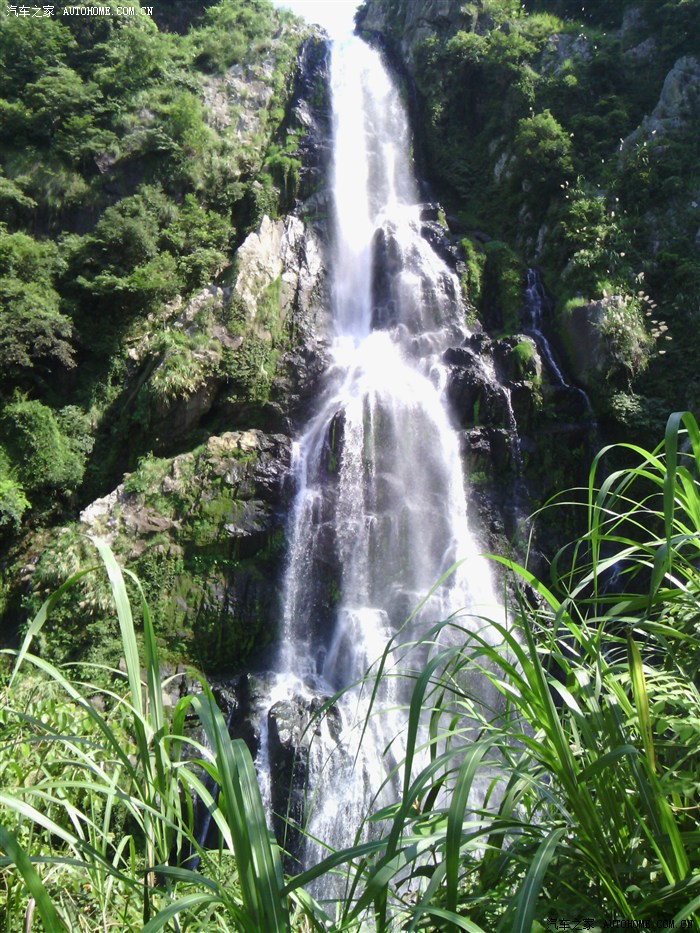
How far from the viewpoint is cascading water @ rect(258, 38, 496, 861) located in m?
7.04

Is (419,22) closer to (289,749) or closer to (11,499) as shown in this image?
(11,499)

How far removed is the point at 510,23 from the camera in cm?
1551

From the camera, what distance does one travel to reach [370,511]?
934cm

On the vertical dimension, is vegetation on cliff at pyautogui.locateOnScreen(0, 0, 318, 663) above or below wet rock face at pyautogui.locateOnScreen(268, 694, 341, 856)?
above

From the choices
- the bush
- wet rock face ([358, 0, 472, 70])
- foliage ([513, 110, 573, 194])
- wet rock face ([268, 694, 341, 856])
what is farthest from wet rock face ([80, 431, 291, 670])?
wet rock face ([358, 0, 472, 70])

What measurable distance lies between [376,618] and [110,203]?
10.5 meters

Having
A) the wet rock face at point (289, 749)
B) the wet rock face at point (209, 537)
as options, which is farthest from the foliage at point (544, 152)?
the wet rock face at point (289, 749)

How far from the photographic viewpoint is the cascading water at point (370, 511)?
7035mm

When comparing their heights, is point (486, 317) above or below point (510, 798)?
above

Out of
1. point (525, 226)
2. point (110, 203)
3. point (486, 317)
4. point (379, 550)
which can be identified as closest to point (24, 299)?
point (110, 203)

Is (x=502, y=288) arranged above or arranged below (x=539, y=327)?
above

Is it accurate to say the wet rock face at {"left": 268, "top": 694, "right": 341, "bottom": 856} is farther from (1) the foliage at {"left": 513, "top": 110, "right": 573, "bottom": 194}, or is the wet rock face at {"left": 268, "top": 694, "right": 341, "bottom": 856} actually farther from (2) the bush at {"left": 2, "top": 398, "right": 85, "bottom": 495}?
(1) the foliage at {"left": 513, "top": 110, "right": 573, "bottom": 194}

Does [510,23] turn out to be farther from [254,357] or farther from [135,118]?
[254,357]

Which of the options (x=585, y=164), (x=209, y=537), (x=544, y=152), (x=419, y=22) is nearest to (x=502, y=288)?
(x=544, y=152)
